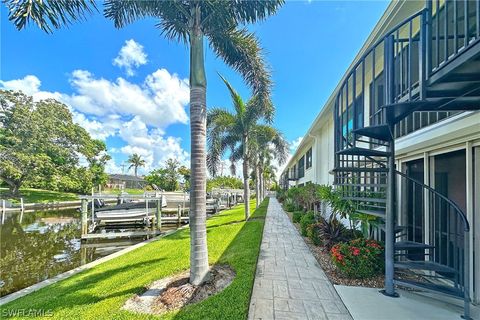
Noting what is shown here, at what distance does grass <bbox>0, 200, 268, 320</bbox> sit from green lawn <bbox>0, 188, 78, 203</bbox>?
29252 mm

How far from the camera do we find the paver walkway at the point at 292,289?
3.58m

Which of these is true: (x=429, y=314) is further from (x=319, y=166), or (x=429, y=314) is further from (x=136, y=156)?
(x=136, y=156)

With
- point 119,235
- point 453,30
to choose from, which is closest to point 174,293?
point 453,30

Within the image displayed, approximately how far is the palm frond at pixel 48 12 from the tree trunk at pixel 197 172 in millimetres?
2133

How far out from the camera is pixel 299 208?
15578mm

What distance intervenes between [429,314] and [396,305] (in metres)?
0.41

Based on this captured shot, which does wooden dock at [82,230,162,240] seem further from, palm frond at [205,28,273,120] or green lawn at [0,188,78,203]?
green lawn at [0,188,78,203]

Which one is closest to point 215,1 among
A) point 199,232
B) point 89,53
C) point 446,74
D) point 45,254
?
point 446,74

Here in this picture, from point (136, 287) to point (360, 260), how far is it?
4.34 m

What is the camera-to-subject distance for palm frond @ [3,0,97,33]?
402 centimetres

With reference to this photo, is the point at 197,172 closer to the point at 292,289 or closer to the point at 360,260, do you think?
the point at 292,289

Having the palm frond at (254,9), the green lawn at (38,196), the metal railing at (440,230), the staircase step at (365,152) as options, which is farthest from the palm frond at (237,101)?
the green lawn at (38,196)

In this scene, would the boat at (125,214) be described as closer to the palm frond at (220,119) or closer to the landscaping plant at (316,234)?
the palm frond at (220,119)

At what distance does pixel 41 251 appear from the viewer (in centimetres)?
976
